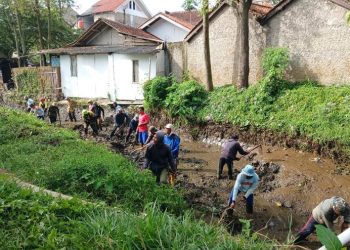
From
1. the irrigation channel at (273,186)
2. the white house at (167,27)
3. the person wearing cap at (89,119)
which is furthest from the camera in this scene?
the white house at (167,27)

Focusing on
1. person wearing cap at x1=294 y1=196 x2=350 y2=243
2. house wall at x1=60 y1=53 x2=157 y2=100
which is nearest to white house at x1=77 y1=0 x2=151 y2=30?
house wall at x1=60 y1=53 x2=157 y2=100

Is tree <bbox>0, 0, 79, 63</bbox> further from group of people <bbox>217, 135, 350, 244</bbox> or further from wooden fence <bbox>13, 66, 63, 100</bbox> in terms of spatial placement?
group of people <bbox>217, 135, 350, 244</bbox>

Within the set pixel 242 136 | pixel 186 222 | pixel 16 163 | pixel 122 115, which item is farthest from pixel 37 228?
pixel 122 115

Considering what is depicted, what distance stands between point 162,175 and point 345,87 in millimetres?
7937

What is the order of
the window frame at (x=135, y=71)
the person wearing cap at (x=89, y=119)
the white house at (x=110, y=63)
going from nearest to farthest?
the person wearing cap at (x=89, y=119)
the white house at (x=110, y=63)
the window frame at (x=135, y=71)

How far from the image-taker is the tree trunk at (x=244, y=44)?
14.4 meters

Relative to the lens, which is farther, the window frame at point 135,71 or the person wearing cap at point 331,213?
the window frame at point 135,71

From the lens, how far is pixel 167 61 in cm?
1927

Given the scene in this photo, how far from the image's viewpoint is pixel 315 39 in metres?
13.8

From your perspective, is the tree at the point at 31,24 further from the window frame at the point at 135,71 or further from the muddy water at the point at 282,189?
the muddy water at the point at 282,189

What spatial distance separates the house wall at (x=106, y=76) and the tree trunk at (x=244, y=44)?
5.60 meters

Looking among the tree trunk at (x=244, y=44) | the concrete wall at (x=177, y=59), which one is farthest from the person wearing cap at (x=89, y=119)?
the tree trunk at (x=244, y=44)

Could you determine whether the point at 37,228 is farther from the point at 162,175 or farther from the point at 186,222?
the point at 162,175

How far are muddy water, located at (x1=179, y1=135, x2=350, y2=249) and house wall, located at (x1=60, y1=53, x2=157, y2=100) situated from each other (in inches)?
337
